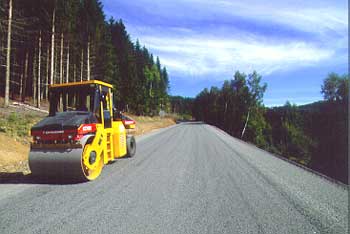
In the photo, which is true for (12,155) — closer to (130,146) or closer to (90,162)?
(130,146)

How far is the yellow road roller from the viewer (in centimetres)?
679

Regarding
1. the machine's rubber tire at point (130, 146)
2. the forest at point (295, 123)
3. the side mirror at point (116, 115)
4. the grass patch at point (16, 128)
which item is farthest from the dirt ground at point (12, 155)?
the forest at point (295, 123)

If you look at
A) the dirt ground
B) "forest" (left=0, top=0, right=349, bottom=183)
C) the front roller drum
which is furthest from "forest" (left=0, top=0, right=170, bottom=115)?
the front roller drum

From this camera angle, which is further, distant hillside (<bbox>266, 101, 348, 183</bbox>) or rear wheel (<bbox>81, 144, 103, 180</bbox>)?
distant hillside (<bbox>266, 101, 348, 183</bbox>)

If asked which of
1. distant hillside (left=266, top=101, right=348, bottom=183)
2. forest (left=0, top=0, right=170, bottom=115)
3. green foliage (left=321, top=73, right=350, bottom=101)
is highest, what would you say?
forest (left=0, top=0, right=170, bottom=115)

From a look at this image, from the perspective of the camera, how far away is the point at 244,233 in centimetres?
401

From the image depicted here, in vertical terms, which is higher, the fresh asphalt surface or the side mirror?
the side mirror

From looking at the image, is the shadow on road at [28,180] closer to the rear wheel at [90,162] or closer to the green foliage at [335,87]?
the rear wheel at [90,162]

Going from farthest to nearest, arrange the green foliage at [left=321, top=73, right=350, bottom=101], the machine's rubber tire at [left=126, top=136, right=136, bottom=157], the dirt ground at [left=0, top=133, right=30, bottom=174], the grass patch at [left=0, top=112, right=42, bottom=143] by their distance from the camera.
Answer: the green foliage at [left=321, top=73, right=350, bottom=101]
the grass patch at [left=0, top=112, right=42, bottom=143]
the machine's rubber tire at [left=126, top=136, right=136, bottom=157]
the dirt ground at [left=0, top=133, right=30, bottom=174]

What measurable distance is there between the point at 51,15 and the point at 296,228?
90.6 ft

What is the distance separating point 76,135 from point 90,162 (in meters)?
0.89

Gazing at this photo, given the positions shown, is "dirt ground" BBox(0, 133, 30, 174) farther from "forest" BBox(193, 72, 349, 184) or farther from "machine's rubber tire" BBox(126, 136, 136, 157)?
"forest" BBox(193, 72, 349, 184)

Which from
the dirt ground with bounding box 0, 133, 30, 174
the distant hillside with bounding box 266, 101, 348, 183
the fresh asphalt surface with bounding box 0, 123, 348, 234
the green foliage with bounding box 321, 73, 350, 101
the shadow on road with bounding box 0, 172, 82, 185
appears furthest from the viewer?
the green foliage with bounding box 321, 73, 350, 101

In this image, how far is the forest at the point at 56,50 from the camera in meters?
24.8
